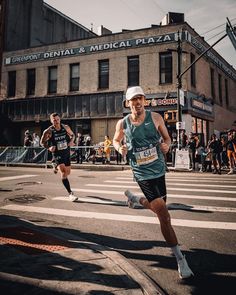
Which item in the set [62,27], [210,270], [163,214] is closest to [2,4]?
[163,214]

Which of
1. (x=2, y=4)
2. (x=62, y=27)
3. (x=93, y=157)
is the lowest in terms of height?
(x=93, y=157)

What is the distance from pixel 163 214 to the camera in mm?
3359

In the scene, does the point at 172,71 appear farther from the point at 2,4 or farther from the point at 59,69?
the point at 2,4

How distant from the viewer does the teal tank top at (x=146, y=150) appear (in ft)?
11.6

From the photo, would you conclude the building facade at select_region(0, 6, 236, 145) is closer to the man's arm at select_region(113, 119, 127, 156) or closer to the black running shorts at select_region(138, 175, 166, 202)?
the man's arm at select_region(113, 119, 127, 156)

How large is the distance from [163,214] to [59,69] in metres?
25.7

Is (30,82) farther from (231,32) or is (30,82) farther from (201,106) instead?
(231,32)

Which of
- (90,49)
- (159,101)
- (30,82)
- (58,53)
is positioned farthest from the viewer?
(30,82)

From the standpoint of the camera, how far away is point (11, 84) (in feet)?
97.7

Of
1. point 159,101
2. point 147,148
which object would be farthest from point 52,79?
point 147,148

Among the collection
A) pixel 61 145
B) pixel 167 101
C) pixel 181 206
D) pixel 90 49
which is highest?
pixel 90 49

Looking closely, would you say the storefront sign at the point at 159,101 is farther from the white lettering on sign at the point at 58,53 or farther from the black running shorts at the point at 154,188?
the black running shorts at the point at 154,188

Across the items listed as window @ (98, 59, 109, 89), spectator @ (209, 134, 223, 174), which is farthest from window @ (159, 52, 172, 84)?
spectator @ (209, 134, 223, 174)

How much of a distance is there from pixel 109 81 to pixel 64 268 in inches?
884
